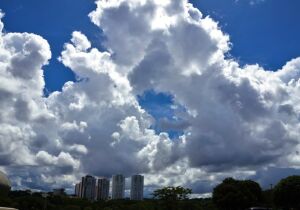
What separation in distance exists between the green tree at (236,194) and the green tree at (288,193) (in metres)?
8.45

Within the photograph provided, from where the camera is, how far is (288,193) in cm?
9106

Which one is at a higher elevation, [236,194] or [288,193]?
[236,194]

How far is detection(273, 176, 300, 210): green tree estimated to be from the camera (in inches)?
3556

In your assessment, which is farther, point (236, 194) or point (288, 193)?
point (236, 194)

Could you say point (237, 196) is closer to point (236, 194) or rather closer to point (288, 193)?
point (236, 194)

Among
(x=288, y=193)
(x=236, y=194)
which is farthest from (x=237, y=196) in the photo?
(x=288, y=193)

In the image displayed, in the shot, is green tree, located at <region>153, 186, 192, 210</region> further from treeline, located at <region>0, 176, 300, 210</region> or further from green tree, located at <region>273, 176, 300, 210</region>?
green tree, located at <region>273, 176, 300, 210</region>

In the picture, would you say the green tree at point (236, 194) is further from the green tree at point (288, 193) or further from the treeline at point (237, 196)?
the green tree at point (288, 193)

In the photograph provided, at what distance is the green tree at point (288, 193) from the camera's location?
296 ft

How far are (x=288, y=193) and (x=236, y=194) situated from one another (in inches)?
486

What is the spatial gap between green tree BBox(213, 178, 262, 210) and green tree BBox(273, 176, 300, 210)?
27.7 ft

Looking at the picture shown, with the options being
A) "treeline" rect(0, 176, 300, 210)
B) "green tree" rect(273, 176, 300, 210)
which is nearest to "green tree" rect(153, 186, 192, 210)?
"treeline" rect(0, 176, 300, 210)

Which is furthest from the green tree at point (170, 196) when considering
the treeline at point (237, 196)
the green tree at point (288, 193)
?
the green tree at point (288, 193)

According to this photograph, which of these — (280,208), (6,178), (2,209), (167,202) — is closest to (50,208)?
(167,202)
